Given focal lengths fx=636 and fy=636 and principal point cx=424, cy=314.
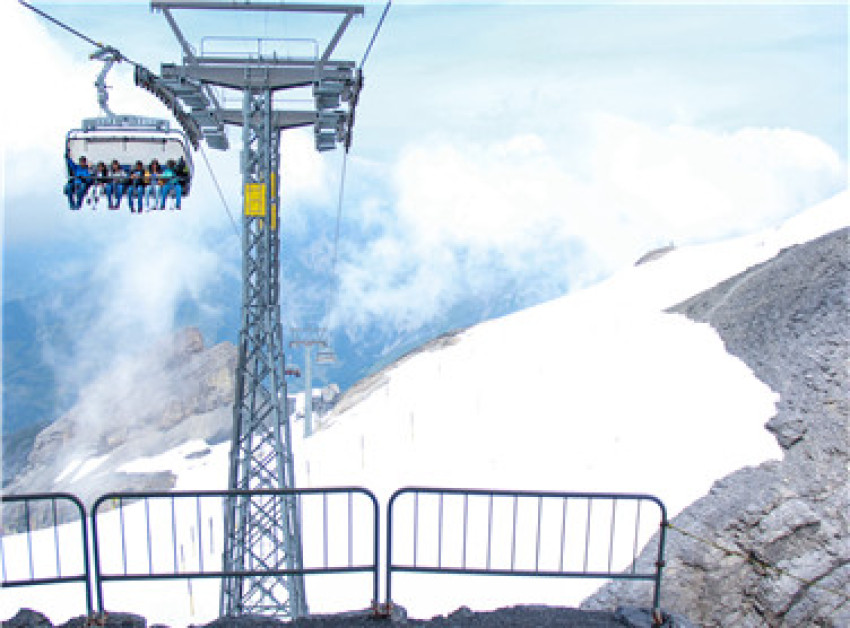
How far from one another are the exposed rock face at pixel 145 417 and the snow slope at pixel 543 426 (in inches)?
2711

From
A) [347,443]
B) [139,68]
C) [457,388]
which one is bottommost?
[347,443]

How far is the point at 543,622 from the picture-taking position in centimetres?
704

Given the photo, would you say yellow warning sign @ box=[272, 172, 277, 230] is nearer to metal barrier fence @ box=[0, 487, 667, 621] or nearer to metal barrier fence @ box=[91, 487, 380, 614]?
metal barrier fence @ box=[0, 487, 667, 621]

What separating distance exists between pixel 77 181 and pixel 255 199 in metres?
2.87

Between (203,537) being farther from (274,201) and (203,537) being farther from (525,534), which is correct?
(274,201)

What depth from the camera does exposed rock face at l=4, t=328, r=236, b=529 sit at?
96562mm

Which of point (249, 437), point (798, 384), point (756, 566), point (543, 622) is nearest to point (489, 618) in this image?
point (543, 622)

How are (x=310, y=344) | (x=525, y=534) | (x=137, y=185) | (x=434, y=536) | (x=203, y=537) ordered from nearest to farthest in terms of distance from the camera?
(x=137, y=185) < (x=525, y=534) < (x=434, y=536) < (x=203, y=537) < (x=310, y=344)

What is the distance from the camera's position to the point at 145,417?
104 metres

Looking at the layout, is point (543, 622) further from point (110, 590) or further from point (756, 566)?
point (110, 590)

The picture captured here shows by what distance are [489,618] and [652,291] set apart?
28.1 m

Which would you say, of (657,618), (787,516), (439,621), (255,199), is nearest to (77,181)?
(255,199)

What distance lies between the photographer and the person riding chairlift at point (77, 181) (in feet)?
33.9

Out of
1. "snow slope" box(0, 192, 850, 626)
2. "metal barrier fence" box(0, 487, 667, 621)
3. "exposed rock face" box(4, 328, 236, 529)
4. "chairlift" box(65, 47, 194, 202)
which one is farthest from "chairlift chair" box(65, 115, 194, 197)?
"exposed rock face" box(4, 328, 236, 529)
